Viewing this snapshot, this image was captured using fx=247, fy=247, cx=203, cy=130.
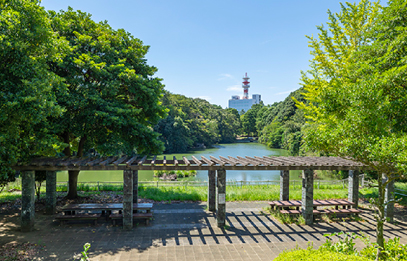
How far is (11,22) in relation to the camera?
6770mm

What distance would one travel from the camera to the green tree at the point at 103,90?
10.5 meters

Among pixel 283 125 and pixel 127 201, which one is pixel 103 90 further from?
pixel 283 125

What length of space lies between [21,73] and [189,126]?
45.7m

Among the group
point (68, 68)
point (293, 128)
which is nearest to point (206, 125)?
point (293, 128)

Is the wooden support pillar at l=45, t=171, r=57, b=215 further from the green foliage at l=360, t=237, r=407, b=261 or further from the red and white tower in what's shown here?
the red and white tower

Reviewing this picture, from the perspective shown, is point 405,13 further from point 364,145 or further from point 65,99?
point 65,99

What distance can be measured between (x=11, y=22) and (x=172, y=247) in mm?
7899

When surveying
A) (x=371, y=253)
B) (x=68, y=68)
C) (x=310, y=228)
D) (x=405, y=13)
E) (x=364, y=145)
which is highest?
(x=405, y=13)

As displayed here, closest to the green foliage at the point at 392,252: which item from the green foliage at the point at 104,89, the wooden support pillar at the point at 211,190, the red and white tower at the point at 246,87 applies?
the wooden support pillar at the point at 211,190

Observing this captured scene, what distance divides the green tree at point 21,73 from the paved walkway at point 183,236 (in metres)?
2.72

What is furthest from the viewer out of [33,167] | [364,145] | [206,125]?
[206,125]

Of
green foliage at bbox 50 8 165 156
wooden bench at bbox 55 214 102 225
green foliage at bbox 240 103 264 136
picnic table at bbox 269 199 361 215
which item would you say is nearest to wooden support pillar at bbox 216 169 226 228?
picnic table at bbox 269 199 361 215

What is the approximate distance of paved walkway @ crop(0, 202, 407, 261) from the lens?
7191mm

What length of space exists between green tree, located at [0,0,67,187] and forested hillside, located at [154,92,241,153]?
18.8 meters
